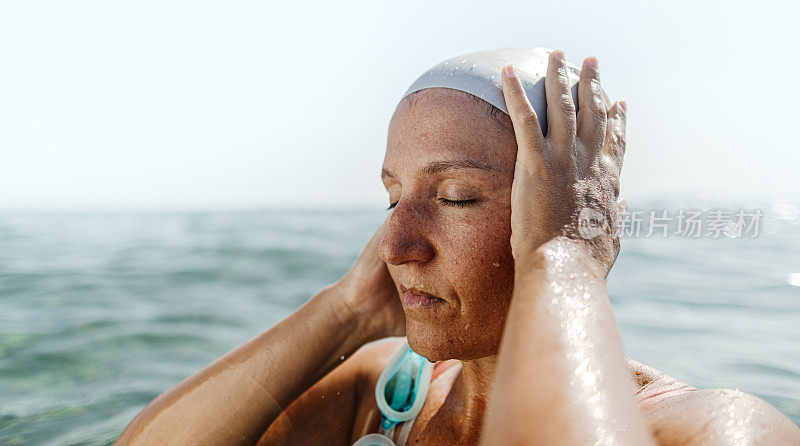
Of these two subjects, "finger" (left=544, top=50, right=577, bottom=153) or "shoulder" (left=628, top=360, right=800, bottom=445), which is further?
"finger" (left=544, top=50, right=577, bottom=153)

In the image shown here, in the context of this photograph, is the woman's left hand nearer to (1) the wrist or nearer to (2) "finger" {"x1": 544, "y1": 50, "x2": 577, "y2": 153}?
(2) "finger" {"x1": 544, "y1": 50, "x2": 577, "y2": 153}

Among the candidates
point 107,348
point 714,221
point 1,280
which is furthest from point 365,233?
point 714,221

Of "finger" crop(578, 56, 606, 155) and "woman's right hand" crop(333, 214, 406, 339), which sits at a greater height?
"finger" crop(578, 56, 606, 155)

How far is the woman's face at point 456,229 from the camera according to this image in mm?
1972

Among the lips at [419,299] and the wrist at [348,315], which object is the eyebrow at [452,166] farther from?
the wrist at [348,315]

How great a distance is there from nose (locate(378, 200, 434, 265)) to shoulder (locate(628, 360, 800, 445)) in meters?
0.84

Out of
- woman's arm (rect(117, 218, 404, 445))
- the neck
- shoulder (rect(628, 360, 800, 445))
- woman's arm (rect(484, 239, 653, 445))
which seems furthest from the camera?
woman's arm (rect(117, 218, 404, 445))

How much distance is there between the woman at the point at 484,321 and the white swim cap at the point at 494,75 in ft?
0.06

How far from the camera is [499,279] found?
6.63 ft

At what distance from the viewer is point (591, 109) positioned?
1.85 m

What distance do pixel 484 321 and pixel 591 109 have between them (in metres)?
0.76

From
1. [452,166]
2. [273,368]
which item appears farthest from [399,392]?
[452,166]

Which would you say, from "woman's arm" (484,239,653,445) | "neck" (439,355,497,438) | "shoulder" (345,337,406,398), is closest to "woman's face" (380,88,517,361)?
"neck" (439,355,497,438)

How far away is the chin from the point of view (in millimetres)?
2039
